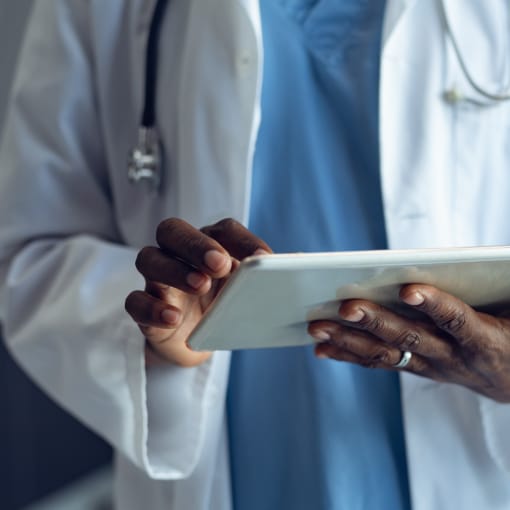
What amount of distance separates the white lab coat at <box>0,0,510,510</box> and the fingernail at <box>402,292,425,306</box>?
0.63ft

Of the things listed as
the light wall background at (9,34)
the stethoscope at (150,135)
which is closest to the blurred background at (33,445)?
the light wall background at (9,34)

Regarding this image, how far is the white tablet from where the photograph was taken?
38 cm

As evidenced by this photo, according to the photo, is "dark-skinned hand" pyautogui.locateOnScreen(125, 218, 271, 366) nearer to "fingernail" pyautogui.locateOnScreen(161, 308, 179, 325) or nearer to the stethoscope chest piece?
"fingernail" pyautogui.locateOnScreen(161, 308, 179, 325)

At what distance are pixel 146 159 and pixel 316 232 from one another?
173 millimetres

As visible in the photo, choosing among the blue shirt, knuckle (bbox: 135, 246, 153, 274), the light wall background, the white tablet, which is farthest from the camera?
the light wall background

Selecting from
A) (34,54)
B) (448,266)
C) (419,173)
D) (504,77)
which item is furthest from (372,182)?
(34,54)

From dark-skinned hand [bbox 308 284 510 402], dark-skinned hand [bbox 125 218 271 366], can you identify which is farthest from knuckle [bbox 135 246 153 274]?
dark-skinned hand [bbox 308 284 510 402]

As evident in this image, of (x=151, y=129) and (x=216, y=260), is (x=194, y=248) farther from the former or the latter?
(x=151, y=129)

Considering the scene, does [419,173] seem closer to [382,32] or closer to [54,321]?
[382,32]

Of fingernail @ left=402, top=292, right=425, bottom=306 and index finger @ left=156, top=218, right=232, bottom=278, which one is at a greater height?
index finger @ left=156, top=218, right=232, bottom=278

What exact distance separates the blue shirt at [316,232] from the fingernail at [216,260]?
9.0 inches

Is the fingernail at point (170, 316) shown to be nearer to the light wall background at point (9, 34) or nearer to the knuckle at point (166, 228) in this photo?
the knuckle at point (166, 228)

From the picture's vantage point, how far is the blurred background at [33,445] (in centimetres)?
138

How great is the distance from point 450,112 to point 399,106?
1.8 inches
